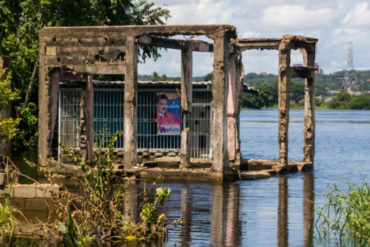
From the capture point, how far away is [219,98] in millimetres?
21203

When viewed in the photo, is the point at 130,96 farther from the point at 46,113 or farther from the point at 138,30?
the point at 46,113

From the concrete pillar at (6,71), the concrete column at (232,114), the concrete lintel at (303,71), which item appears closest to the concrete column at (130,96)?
the concrete pillar at (6,71)

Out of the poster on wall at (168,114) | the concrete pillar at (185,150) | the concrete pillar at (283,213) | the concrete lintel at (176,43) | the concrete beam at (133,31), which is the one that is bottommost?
the concrete pillar at (283,213)

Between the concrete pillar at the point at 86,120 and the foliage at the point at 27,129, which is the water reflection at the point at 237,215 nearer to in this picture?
the concrete pillar at the point at 86,120

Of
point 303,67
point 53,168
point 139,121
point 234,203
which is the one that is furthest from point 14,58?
point 234,203

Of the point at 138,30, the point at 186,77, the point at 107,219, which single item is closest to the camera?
the point at 107,219

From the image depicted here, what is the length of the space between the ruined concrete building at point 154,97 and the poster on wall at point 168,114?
36mm

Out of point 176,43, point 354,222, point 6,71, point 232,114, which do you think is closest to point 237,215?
point 354,222

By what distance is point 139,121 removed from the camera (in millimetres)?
29375

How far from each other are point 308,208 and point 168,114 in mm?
12132

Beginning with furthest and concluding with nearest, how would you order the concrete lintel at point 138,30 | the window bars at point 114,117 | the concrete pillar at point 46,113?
the window bars at point 114,117 < the concrete pillar at point 46,113 < the concrete lintel at point 138,30

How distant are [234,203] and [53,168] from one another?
7.16 metres

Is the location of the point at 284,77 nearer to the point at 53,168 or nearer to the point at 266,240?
the point at 53,168

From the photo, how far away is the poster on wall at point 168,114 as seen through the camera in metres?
28.8
